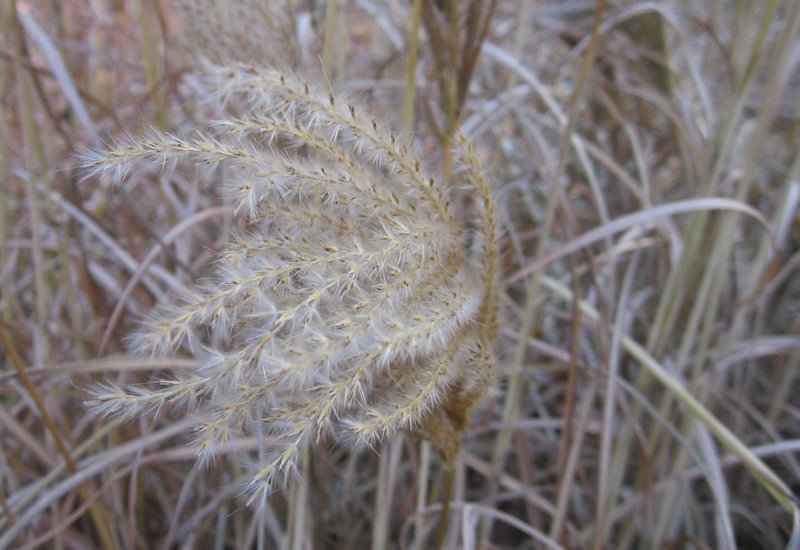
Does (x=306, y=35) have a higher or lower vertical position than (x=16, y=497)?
higher

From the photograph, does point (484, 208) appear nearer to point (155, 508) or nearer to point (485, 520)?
point (485, 520)

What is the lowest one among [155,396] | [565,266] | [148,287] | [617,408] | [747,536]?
[747,536]

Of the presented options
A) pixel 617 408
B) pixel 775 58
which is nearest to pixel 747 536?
pixel 617 408

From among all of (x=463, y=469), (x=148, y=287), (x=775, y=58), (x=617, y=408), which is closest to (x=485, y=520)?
(x=463, y=469)

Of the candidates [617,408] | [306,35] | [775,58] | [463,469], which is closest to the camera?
[775,58]

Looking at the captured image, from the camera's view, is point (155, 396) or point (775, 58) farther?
point (775, 58)

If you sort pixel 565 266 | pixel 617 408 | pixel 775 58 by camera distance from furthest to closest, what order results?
pixel 565 266, pixel 617 408, pixel 775 58
